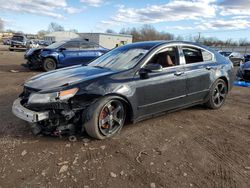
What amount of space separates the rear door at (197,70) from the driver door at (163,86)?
198mm

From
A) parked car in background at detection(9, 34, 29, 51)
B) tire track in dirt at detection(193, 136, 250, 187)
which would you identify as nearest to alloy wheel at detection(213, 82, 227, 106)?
tire track in dirt at detection(193, 136, 250, 187)

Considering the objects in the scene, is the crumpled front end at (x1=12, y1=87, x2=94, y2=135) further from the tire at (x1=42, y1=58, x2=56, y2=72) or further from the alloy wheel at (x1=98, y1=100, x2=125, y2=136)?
the tire at (x1=42, y1=58, x2=56, y2=72)

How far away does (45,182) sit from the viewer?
300cm

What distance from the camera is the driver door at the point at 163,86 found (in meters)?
4.53

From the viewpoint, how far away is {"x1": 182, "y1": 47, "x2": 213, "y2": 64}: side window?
537 cm

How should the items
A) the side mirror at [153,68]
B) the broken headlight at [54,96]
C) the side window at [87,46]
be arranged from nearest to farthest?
the broken headlight at [54,96] → the side mirror at [153,68] → the side window at [87,46]

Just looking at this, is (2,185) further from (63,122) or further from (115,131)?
(115,131)

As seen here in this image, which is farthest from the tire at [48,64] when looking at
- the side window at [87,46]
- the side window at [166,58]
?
the side window at [166,58]

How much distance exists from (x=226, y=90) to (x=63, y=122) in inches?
163

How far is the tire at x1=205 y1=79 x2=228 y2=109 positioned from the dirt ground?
0.81m

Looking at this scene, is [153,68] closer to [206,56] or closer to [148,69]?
[148,69]

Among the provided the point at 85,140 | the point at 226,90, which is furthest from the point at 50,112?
the point at 226,90

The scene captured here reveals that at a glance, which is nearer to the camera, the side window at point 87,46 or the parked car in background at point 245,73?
the parked car in background at point 245,73

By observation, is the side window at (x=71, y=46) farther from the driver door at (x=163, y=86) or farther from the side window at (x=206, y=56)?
the driver door at (x=163, y=86)
